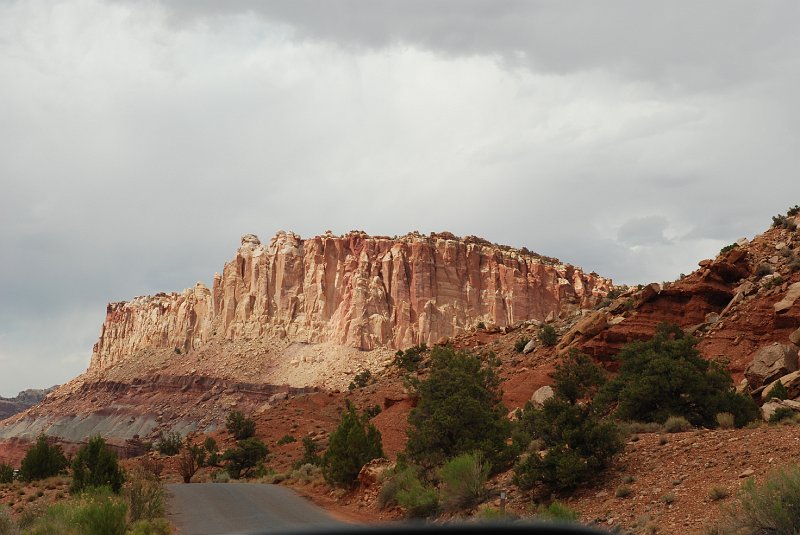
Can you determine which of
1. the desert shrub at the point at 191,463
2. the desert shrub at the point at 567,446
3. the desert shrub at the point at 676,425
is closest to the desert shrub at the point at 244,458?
the desert shrub at the point at 191,463

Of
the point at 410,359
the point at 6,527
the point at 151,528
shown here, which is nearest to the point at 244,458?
the point at 410,359

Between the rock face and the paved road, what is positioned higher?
the rock face

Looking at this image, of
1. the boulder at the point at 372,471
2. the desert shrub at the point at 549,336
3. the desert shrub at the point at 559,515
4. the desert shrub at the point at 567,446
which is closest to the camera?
the desert shrub at the point at 559,515

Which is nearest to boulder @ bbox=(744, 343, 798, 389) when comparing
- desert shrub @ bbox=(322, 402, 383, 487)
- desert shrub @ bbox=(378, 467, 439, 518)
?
desert shrub @ bbox=(378, 467, 439, 518)

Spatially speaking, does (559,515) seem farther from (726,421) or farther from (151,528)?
(151,528)

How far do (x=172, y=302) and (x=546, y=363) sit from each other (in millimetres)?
114992

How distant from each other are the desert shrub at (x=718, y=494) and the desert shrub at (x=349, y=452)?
16.8 m

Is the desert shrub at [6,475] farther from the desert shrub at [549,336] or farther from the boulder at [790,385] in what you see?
the boulder at [790,385]

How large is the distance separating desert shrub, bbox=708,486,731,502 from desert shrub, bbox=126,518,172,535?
41.0 ft

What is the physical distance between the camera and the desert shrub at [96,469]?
28125 millimetres

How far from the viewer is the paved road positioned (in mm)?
19719

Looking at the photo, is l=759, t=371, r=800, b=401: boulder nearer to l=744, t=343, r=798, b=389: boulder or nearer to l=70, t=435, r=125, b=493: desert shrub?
l=744, t=343, r=798, b=389: boulder

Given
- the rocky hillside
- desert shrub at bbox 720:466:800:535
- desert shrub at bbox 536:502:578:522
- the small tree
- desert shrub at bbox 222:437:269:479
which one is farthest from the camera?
the rocky hillside

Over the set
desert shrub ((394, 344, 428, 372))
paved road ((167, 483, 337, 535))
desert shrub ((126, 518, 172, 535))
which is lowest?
Result: paved road ((167, 483, 337, 535))
